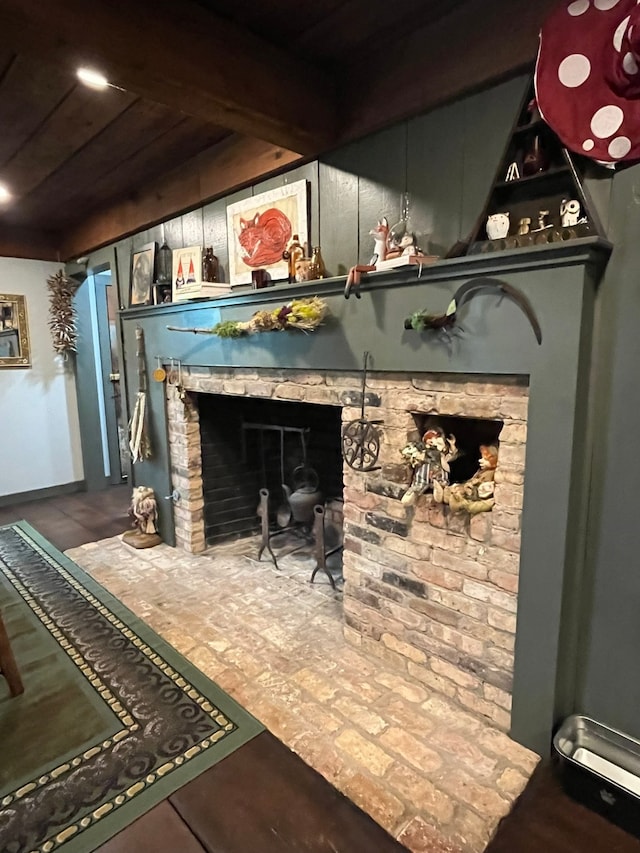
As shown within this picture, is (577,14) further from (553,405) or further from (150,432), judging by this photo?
(150,432)

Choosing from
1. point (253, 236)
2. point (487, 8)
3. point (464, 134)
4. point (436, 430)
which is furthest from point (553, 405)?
point (253, 236)

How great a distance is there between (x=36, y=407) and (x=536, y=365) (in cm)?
433

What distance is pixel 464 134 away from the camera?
1.62 metres

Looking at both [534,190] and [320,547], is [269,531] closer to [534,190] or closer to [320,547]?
[320,547]

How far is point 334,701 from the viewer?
6.03 feet

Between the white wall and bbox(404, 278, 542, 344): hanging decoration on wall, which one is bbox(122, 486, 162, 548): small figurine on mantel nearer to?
the white wall

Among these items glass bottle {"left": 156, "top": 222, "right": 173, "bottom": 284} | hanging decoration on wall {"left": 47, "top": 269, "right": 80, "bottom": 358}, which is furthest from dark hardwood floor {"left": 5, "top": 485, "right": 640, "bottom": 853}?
hanging decoration on wall {"left": 47, "top": 269, "right": 80, "bottom": 358}

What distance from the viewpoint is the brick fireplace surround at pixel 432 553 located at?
1.59 m

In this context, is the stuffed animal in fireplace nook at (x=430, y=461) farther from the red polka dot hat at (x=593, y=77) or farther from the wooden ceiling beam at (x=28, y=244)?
the wooden ceiling beam at (x=28, y=244)

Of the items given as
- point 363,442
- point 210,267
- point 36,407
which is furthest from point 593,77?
point 36,407

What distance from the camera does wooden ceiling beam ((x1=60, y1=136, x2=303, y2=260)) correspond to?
2.27m

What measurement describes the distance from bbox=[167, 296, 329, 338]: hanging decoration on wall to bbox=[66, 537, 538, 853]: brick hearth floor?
140 cm

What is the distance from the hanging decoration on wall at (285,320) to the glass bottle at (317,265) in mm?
137

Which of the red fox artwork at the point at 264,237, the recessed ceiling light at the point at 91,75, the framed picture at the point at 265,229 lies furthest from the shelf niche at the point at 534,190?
the recessed ceiling light at the point at 91,75
